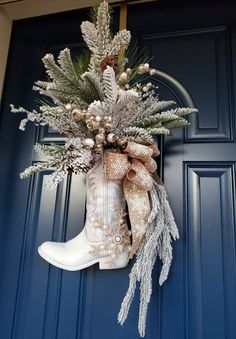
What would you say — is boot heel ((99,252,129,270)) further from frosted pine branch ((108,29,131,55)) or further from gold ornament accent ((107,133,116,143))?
frosted pine branch ((108,29,131,55))

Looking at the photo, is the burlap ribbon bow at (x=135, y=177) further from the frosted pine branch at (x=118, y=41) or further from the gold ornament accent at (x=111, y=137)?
the frosted pine branch at (x=118, y=41)

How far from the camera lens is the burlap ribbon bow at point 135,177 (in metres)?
0.58

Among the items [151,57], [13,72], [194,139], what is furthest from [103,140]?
[13,72]

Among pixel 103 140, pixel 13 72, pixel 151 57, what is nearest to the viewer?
pixel 103 140

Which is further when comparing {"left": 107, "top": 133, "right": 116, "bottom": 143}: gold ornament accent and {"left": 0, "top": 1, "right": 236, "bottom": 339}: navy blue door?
{"left": 0, "top": 1, "right": 236, "bottom": 339}: navy blue door

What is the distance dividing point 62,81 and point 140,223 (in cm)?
34

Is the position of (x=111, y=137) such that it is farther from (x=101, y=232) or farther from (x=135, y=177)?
(x=101, y=232)

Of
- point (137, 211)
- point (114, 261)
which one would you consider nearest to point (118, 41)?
point (137, 211)

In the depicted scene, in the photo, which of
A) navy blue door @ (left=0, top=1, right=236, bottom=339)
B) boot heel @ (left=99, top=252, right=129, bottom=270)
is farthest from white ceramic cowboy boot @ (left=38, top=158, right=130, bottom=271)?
navy blue door @ (left=0, top=1, right=236, bottom=339)

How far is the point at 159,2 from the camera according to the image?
87 centimetres

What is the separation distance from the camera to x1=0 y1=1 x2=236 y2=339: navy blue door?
2.20 feet

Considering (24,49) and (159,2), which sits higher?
(159,2)

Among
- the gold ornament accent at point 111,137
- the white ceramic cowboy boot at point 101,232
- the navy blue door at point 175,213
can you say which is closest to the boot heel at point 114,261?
the white ceramic cowboy boot at point 101,232

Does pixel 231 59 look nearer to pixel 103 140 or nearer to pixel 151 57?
pixel 151 57
